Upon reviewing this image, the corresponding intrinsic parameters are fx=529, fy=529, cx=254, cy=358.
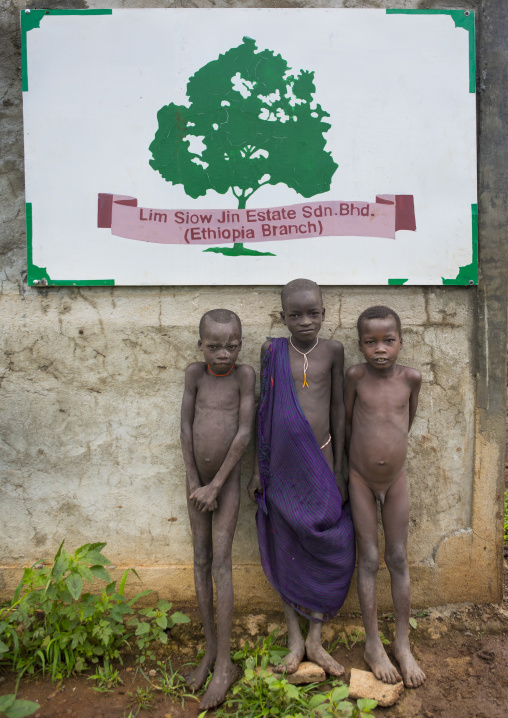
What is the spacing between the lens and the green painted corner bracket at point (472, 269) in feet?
9.07

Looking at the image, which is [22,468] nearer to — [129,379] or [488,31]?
[129,379]

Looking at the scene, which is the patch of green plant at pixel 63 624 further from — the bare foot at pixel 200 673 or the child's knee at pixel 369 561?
the child's knee at pixel 369 561

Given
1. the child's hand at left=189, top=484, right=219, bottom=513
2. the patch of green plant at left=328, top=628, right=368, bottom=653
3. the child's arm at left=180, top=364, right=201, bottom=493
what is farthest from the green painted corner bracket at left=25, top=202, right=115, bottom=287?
the patch of green plant at left=328, top=628, right=368, bottom=653

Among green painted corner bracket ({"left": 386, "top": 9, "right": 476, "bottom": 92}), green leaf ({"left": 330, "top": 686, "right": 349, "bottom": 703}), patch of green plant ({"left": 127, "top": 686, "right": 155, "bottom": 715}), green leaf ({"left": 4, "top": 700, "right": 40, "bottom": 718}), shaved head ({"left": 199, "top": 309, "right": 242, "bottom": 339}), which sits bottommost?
patch of green plant ({"left": 127, "top": 686, "right": 155, "bottom": 715})

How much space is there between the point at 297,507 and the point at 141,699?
1.06 metres

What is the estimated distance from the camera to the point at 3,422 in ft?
9.45

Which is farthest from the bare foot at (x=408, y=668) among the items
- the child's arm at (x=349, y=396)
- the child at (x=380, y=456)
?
the child's arm at (x=349, y=396)

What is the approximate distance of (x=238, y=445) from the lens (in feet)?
8.02

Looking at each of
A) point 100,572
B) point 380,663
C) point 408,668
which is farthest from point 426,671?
point 100,572

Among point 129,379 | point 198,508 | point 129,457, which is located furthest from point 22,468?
point 198,508

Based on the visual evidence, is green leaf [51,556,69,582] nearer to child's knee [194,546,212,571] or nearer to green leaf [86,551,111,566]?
green leaf [86,551,111,566]

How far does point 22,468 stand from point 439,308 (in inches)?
95.0

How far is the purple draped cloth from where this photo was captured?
2.52 meters

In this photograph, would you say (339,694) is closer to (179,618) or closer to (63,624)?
(179,618)
